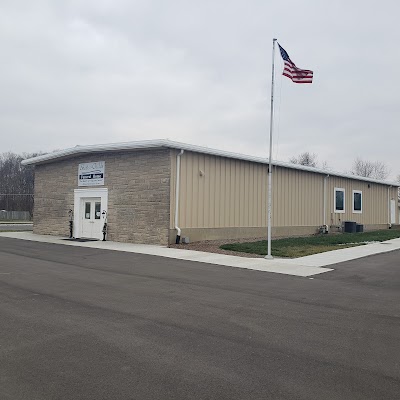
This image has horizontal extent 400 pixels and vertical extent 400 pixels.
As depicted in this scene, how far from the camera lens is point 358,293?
27.0 ft

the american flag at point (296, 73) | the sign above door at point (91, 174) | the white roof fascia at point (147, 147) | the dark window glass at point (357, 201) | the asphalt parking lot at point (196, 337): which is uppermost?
the american flag at point (296, 73)

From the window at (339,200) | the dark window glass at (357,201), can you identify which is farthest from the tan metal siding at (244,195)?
the dark window glass at (357,201)

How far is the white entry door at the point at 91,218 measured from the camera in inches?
791

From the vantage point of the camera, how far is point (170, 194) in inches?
672

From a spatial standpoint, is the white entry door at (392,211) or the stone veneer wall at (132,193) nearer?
the stone veneer wall at (132,193)

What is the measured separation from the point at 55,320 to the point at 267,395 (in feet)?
11.2

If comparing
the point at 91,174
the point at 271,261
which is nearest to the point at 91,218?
the point at 91,174

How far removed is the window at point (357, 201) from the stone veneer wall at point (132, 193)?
1664cm

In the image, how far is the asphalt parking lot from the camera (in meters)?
3.78

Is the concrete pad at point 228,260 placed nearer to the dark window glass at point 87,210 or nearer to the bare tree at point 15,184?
the dark window glass at point 87,210

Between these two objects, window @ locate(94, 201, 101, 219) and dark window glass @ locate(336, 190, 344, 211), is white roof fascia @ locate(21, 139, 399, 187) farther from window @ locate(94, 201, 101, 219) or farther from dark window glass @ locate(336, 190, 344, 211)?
dark window glass @ locate(336, 190, 344, 211)

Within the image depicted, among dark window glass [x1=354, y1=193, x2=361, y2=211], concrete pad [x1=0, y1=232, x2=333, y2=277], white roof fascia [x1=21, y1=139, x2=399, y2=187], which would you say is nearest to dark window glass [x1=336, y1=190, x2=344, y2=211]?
dark window glass [x1=354, y1=193, x2=361, y2=211]

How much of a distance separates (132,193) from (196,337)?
13.6 metres

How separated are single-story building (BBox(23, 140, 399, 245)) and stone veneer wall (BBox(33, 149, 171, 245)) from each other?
4 cm
